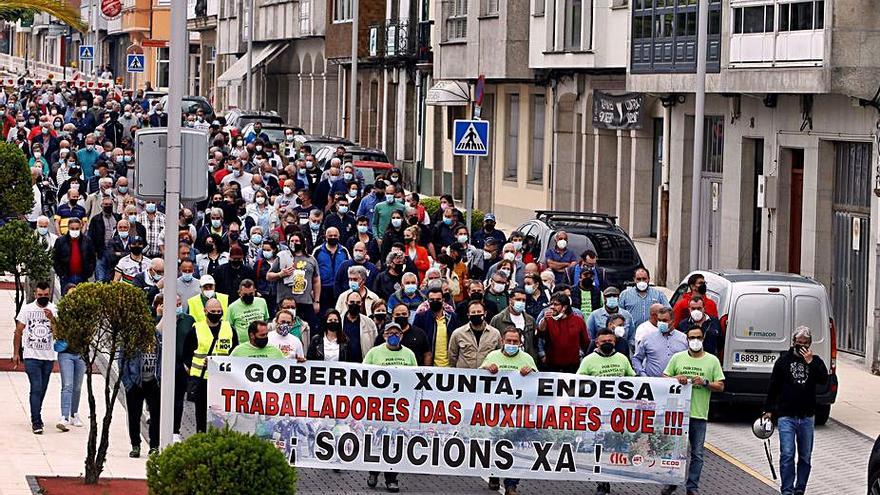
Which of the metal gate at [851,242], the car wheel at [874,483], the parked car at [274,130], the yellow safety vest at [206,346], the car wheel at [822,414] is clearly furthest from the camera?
the parked car at [274,130]

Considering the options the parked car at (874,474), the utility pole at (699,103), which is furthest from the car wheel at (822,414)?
the utility pole at (699,103)

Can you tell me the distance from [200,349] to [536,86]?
1104 inches

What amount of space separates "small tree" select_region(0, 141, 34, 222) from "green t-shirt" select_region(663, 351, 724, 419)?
13.0 meters

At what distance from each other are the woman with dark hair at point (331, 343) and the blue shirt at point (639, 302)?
4096mm

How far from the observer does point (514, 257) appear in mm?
24156

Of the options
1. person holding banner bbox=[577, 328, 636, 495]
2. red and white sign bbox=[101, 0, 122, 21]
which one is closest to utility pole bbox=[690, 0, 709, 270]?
person holding banner bbox=[577, 328, 636, 495]

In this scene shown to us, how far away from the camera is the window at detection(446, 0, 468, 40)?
47.9 meters

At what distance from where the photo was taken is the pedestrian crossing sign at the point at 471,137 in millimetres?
25922

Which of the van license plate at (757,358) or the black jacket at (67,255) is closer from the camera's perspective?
the van license plate at (757,358)

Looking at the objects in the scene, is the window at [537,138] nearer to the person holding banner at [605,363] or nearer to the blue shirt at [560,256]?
the blue shirt at [560,256]

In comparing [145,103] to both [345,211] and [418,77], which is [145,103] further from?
[345,211]

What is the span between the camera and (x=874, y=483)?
15047 mm

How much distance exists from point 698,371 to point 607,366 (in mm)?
785

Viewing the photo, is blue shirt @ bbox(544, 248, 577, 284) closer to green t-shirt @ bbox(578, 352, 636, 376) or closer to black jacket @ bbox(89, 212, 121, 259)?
black jacket @ bbox(89, 212, 121, 259)
